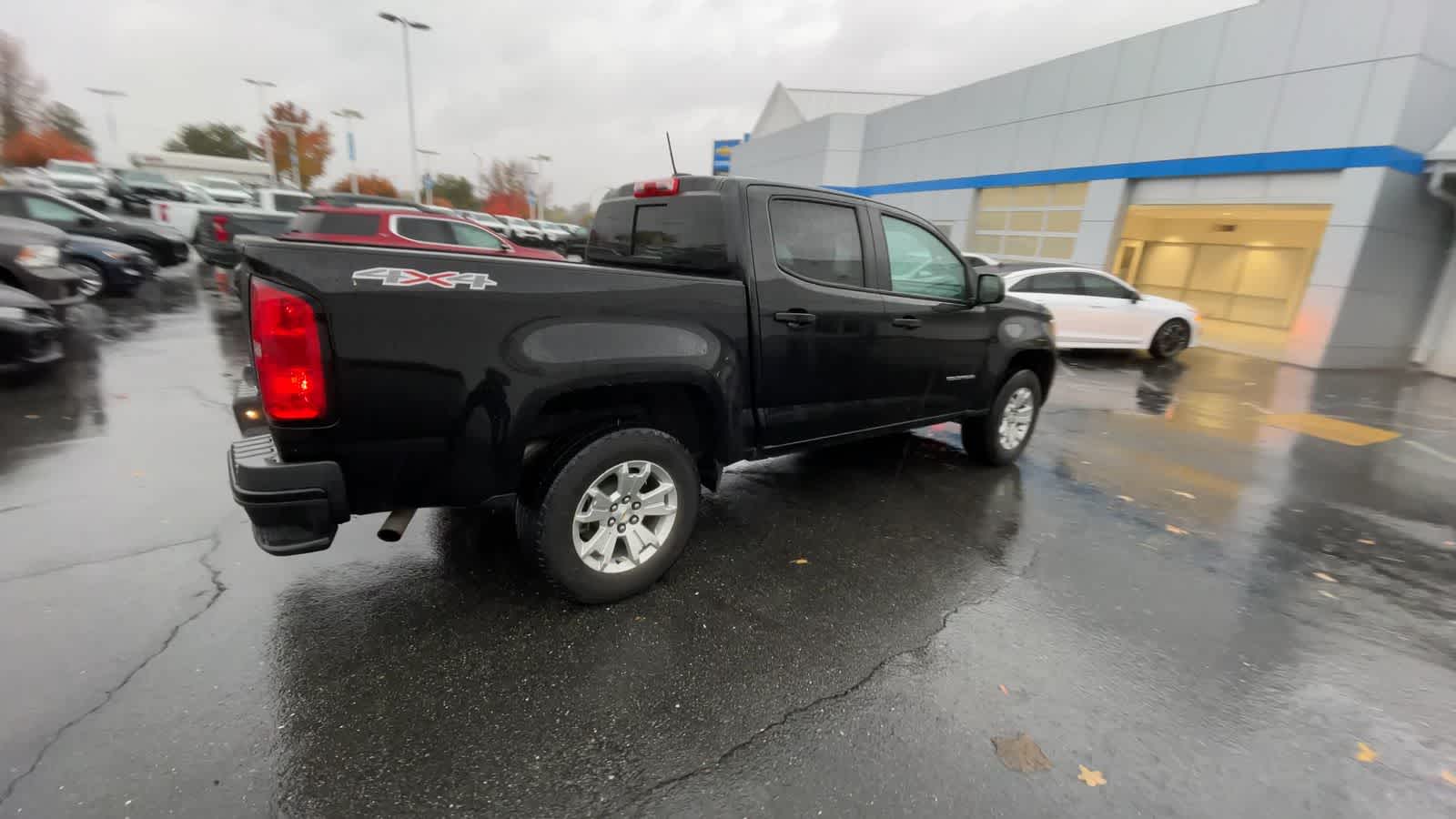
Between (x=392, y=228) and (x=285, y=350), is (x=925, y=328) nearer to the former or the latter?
(x=285, y=350)

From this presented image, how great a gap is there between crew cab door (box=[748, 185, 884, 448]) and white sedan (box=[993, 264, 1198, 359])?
721 centimetres

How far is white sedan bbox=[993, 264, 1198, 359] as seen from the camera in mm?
10523

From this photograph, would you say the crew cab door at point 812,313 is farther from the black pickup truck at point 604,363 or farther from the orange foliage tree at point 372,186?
the orange foliage tree at point 372,186

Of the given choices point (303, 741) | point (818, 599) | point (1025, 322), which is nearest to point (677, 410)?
point (818, 599)

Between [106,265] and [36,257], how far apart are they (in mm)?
3342

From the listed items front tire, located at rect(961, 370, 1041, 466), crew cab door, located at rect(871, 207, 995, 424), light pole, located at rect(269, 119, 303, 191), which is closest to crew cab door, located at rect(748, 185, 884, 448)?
crew cab door, located at rect(871, 207, 995, 424)

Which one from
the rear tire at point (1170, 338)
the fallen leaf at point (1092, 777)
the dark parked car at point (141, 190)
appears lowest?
the fallen leaf at point (1092, 777)

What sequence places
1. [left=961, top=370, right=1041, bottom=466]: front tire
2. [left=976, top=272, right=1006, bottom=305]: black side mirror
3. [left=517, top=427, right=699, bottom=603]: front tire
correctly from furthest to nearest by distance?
[left=961, top=370, right=1041, bottom=466]: front tire, [left=976, top=272, right=1006, bottom=305]: black side mirror, [left=517, top=427, right=699, bottom=603]: front tire

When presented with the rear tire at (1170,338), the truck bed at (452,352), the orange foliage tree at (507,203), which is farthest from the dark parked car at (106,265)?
the orange foliage tree at (507,203)

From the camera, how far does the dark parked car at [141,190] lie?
27266mm

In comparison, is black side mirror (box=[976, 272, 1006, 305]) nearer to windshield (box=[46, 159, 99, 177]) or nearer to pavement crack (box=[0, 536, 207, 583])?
pavement crack (box=[0, 536, 207, 583])

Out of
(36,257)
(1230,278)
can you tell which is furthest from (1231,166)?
(36,257)

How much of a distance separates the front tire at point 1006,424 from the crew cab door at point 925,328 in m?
0.41

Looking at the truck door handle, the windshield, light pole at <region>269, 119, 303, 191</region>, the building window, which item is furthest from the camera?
light pole at <region>269, 119, 303, 191</region>
